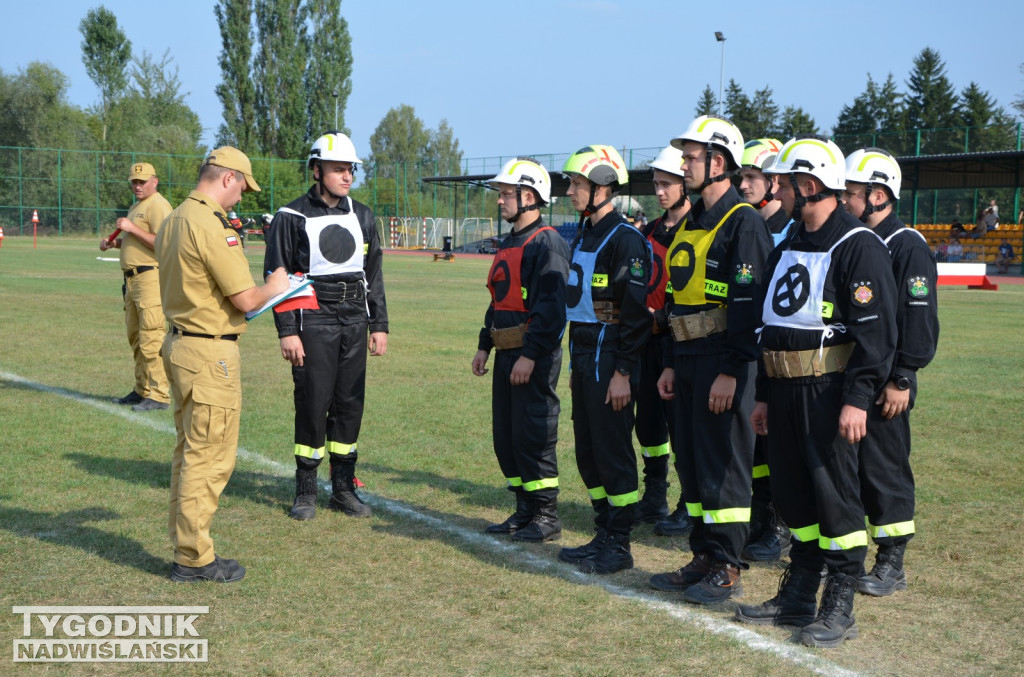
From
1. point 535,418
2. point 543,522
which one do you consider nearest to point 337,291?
point 535,418

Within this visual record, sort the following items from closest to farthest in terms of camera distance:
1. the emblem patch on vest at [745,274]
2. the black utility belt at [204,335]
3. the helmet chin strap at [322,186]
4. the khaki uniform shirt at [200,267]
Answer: the emblem patch on vest at [745,274]
the khaki uniform shirt at [200,267]
the black utility belt at [204,335]
the helmet chin strap at [322,186]

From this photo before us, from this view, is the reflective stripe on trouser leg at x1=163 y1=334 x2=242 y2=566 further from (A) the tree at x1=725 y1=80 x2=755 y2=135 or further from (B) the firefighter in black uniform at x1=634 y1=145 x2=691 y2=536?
(A) the tree at x1=725 y1=80 x2=755 y2=135

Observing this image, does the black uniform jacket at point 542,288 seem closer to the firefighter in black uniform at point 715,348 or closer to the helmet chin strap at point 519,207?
the helmet chin strap at point 519,207

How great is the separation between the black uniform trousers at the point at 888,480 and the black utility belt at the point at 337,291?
3506 millimetres

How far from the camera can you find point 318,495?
23.5 feet

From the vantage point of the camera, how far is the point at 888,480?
209 inches

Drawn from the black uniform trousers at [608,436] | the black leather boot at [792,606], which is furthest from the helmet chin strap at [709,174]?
the black leather boot at [792,606]

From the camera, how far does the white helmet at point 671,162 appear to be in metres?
5.63

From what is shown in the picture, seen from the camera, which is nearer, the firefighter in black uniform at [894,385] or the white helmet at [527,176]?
the firefighter in black uniform at [894,385]

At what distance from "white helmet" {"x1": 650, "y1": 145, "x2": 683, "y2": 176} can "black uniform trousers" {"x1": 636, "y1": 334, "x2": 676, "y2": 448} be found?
136 centimetres

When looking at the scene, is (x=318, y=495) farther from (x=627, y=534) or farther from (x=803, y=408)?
(x=803, y=408)

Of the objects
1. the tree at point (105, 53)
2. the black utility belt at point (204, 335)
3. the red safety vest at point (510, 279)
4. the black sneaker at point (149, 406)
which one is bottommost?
the black sneaker at point (149, 406)

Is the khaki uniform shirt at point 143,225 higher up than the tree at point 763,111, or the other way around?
the tree at point 763,111

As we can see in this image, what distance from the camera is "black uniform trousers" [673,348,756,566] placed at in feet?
16.9
